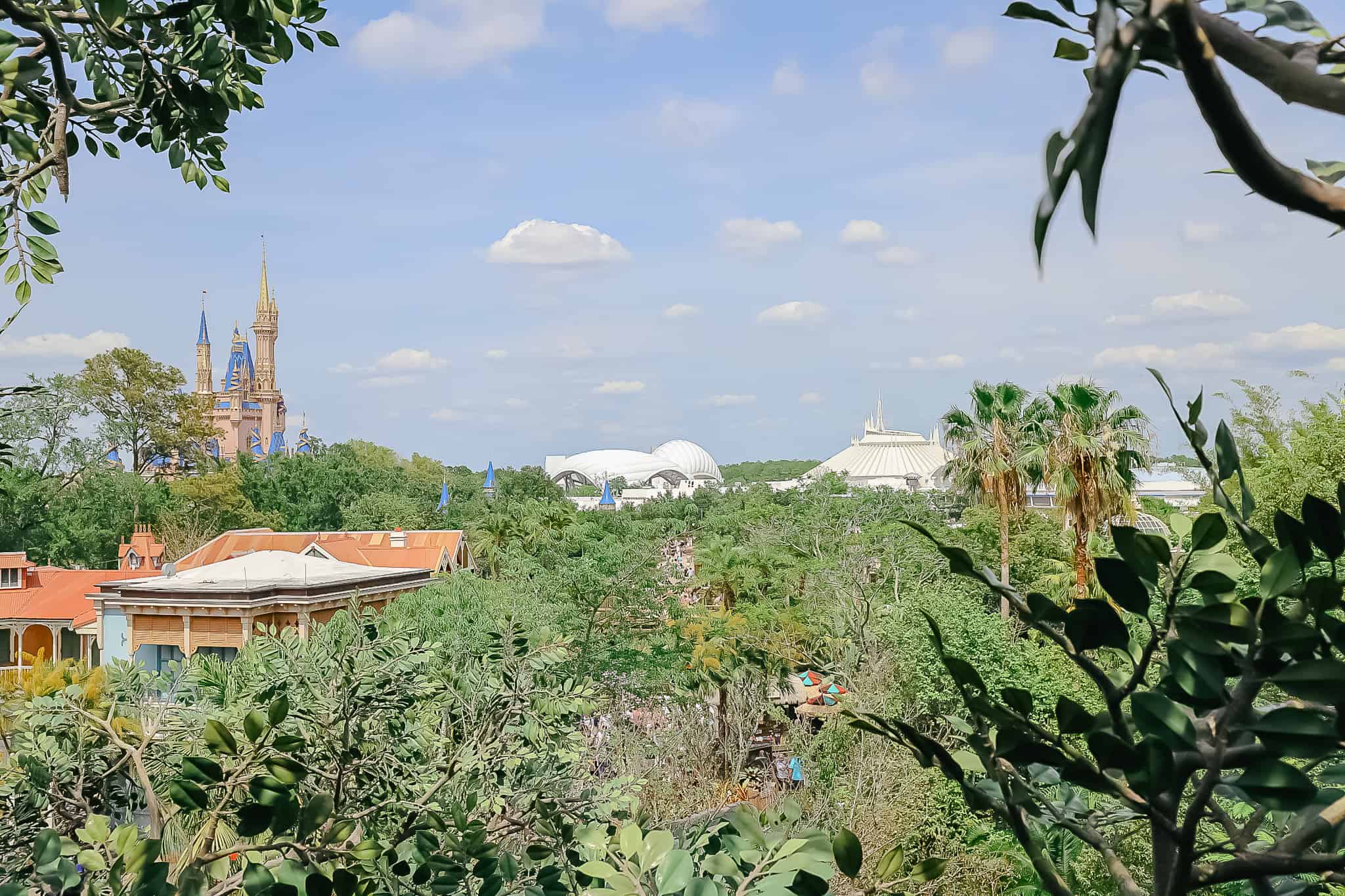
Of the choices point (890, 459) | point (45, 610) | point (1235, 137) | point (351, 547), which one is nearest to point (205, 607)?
point (45, 610)

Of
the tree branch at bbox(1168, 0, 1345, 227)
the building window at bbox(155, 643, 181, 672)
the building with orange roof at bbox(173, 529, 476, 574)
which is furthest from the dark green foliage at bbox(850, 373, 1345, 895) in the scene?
the building with orange roof at bbox(173, 529, 476, 574)

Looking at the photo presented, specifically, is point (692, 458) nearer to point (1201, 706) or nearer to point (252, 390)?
point (252, 390)

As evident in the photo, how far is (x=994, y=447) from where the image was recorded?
16.4 metres

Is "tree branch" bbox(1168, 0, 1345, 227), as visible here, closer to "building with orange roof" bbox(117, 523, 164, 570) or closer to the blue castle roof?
"building with orange roof" bbox(117, 523, 164, 570)

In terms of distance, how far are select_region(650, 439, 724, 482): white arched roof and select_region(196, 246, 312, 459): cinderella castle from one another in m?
42.9

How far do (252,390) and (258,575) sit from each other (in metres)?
55.3

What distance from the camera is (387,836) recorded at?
264cm

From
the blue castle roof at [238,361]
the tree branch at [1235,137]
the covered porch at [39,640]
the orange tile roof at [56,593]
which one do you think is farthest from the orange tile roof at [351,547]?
the blue castle roof at [238,361]

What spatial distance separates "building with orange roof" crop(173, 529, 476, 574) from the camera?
1115 inches

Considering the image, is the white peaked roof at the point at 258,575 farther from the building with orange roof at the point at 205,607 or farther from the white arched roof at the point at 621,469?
the white arched roof at the point at 621,469

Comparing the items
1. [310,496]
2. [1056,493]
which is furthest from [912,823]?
[310,496]

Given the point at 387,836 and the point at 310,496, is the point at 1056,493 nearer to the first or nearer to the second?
the point at 387,836

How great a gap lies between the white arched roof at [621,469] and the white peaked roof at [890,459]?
18215 millimetres

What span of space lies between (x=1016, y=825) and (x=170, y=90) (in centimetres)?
254
